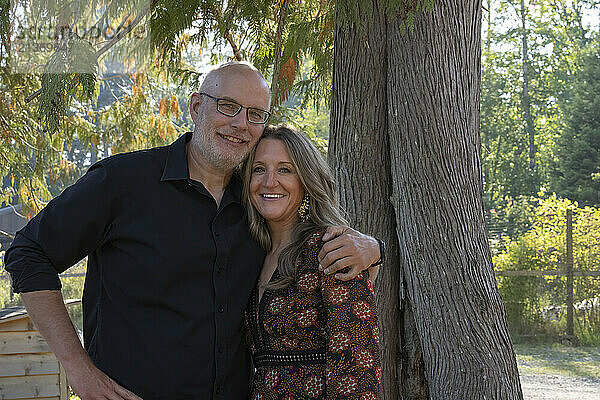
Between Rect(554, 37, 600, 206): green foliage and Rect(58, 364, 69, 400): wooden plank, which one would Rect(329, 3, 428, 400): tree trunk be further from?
Rect(554, 37, 600, 206): green foliage

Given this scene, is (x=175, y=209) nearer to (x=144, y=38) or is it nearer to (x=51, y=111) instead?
(x=51, y=111)

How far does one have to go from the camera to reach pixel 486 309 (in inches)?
129

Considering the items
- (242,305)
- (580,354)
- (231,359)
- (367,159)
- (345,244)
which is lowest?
(580,354)

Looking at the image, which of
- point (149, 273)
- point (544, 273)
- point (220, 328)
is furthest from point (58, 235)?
point (544, 273)

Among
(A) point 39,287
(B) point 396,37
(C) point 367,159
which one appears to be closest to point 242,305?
(A) point 39,287

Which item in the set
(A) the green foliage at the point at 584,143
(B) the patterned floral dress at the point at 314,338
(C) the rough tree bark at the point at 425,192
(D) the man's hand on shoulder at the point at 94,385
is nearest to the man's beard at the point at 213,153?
(B) the patterned floral dress at the point at 314,338

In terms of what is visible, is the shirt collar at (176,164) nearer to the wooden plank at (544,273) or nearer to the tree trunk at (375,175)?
the tree trunk at (375,175)

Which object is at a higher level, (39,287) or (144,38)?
(144,38)

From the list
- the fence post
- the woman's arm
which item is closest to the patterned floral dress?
the woman's arm

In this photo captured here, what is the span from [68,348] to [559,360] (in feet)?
28.7

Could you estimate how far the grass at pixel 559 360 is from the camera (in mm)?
8938

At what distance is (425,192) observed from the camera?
3.31m

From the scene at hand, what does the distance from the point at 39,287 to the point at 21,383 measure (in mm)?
3330

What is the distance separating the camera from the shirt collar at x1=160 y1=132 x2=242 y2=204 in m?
2.18
